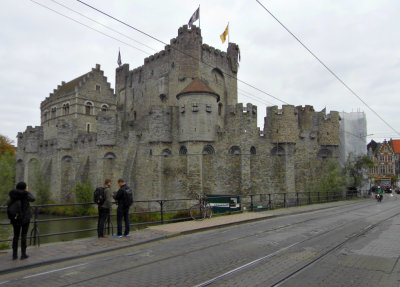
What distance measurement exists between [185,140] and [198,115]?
2180 millimetres

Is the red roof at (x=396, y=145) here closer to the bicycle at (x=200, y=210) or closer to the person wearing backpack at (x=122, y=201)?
the bicycle at (x=200, y=210)

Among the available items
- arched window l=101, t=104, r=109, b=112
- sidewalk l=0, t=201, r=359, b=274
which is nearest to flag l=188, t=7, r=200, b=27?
arched window l=101, t=104, r=109, b=112

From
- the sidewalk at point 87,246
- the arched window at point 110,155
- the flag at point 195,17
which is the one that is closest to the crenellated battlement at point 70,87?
the arched window at point 110,155

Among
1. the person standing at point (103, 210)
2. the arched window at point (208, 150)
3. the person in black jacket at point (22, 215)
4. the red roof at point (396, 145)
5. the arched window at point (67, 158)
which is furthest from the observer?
the red roof at point (396, 145)

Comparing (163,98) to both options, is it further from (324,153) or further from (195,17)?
(324,153)

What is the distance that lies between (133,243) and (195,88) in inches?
804

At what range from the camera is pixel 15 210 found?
7.01 m

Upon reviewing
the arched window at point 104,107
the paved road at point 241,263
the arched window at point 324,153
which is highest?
the arched window at point 104,107

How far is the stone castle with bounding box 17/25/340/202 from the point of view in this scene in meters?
27.8

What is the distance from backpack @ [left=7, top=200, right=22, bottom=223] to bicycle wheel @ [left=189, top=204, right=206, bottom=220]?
714cm

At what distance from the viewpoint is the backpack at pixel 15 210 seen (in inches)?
275

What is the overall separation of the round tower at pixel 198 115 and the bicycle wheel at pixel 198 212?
47.0 ft

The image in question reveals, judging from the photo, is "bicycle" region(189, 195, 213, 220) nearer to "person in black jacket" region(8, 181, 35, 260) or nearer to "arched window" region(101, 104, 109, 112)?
"person in black jacket" region(8, 181, 35, 260)

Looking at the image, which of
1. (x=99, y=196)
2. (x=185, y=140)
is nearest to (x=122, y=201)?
(x=99, y=196)
